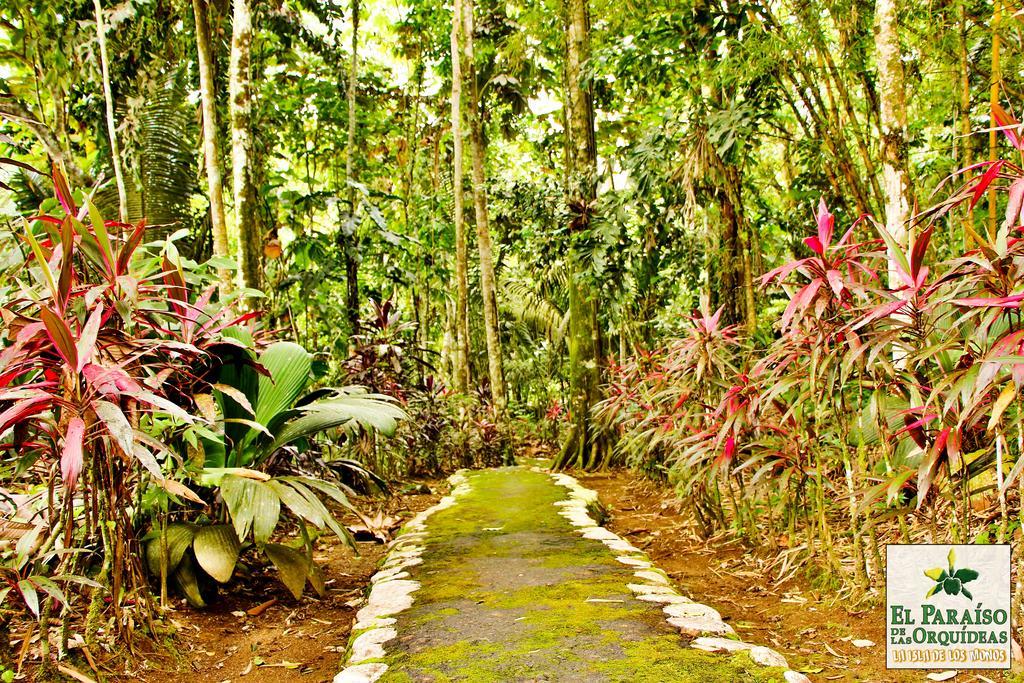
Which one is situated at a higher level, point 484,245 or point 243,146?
point 243,146

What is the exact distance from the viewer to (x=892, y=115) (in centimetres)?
325

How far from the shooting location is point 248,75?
439 centimetres

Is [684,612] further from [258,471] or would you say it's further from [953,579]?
Result: [258,471]

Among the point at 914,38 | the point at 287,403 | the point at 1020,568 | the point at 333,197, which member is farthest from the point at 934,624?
the point at 333,197

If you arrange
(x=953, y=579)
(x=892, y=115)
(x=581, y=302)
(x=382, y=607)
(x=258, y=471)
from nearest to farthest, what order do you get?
(x=953, y=579), (x=382, y=607), (x=258, y=471), (x=892, y=115), (x=581, y=302)

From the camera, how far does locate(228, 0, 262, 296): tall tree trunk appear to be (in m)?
4.14

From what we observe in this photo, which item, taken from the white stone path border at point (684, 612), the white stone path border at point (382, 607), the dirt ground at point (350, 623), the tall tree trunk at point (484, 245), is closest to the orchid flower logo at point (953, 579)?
the dirt ground at point (350, 623)

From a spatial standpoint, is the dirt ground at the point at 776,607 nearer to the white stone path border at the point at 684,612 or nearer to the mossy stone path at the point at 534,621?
the white stone path border at the point at 684,612

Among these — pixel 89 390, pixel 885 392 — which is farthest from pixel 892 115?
pixel 89 390

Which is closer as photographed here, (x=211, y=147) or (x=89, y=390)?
(x=89, y=390)

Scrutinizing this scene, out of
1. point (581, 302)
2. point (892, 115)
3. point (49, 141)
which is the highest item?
point (49, 141)

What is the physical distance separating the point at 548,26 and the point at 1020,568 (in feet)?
20.7

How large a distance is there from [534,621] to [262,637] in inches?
39.5

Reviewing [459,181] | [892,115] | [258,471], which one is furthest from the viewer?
[459,181]
